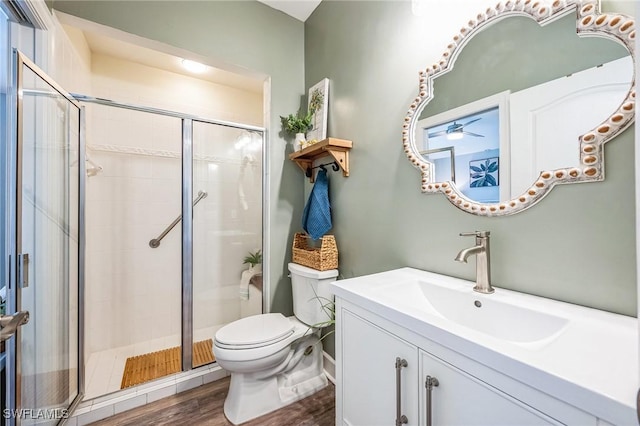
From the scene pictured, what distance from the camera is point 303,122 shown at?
197 centimetres

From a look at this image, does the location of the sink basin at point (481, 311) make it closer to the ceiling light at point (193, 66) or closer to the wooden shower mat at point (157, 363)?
the wooden shower mat at point (157, 363)

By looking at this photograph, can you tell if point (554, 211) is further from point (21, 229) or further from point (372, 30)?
point (21, 229)

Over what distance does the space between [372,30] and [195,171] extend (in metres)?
1.48

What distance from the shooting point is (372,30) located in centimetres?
156

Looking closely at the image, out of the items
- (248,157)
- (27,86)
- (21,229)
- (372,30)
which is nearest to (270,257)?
(248,157)

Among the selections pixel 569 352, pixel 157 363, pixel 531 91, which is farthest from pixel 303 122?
pixel 157 363

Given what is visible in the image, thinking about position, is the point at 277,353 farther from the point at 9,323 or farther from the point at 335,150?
the point at 335,150

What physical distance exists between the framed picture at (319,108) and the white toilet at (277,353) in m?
0.94

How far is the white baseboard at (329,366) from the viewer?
180cm

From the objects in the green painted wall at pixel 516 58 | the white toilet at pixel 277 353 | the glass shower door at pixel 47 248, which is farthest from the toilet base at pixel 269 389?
the green painted wall at pixel 516 58

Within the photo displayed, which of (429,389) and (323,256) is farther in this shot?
(323,256)

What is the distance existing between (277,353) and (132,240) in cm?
160

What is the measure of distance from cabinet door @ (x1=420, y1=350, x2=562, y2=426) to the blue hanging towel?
1.08 meters

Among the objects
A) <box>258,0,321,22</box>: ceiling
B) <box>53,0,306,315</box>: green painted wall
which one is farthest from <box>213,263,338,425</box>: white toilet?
<box>258,0,321,22</box>: ceiling
